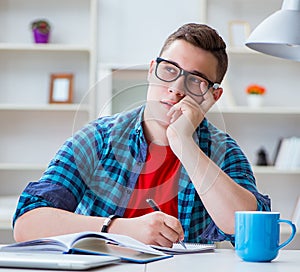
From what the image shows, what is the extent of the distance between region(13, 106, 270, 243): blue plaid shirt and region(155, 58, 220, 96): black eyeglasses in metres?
0.13

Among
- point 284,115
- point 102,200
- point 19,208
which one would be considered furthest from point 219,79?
point 284,115

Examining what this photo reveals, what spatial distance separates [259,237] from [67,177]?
2.01ft

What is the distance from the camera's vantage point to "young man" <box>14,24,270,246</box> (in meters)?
1.55

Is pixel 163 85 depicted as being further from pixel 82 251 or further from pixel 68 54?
pixel 68 54

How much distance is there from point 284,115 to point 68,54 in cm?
128

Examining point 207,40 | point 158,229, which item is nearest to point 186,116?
point 207,40

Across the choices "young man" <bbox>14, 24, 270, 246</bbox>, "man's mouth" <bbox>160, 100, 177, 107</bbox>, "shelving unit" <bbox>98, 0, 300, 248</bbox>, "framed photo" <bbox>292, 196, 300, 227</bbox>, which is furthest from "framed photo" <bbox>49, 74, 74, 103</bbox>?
"man's mouth" <bbox>160, 100, 177, 107</bbox>

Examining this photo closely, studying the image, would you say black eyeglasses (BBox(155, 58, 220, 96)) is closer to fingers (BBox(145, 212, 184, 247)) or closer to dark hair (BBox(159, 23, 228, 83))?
dark hair (BBox(159, 23, 228, 83))

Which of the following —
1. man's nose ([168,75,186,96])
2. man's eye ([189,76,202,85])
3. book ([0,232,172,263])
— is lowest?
book ([0,232,172,263])

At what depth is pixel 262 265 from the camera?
1.19 meters

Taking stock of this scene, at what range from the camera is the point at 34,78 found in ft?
12.9

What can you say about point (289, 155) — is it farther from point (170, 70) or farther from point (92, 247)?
point (92, 247)

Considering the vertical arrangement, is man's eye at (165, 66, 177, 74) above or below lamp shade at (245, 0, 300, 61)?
below

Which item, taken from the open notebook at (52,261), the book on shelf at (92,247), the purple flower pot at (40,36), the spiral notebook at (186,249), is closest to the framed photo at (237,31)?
the purple flower pot at (40,36)
